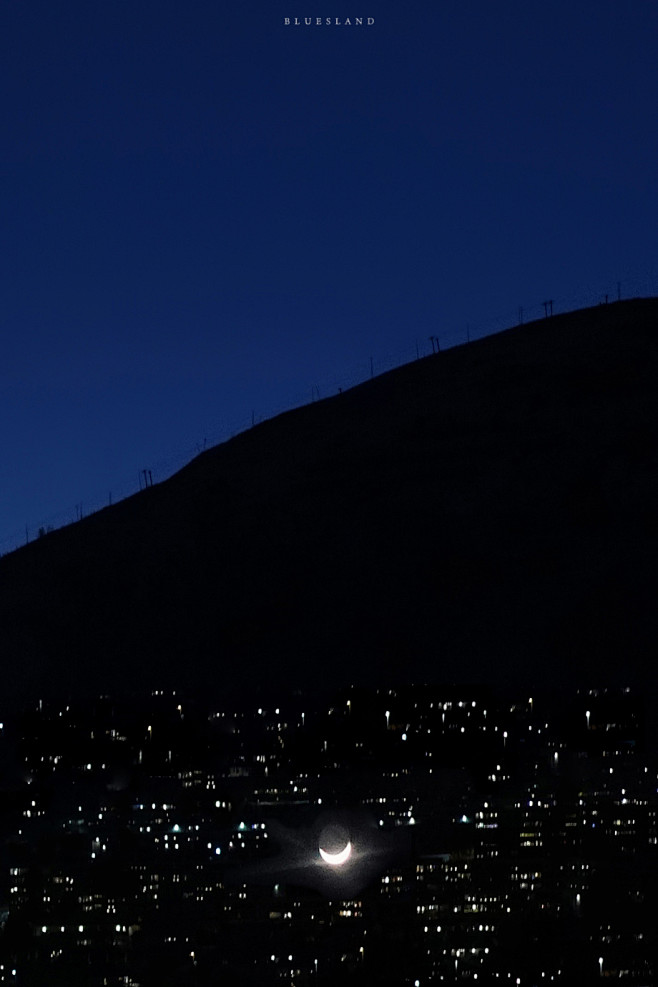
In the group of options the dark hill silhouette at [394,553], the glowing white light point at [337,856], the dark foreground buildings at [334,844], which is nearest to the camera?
the dark foreground buildings at [334,844]

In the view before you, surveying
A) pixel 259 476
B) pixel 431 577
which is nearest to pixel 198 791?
pixel 431 577

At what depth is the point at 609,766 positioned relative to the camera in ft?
65.2

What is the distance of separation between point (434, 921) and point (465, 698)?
13.8 meters

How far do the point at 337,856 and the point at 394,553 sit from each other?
3043 cm

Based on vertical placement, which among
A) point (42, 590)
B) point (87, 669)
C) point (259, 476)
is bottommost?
point (87, 669)

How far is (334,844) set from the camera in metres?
14.0

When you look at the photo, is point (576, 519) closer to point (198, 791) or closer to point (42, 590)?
point (42, 590)

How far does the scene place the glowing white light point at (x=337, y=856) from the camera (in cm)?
1317

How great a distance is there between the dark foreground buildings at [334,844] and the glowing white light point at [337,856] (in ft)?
0.26

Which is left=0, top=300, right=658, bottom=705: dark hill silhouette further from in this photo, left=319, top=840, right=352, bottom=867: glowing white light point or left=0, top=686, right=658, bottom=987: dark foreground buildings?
left=319, top=840, right=352, bottom=867: glowing white light point

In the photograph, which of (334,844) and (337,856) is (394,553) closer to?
(334,844)

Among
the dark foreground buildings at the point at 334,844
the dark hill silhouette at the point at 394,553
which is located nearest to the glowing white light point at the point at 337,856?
the dark foreground buildings at the point at 334,844

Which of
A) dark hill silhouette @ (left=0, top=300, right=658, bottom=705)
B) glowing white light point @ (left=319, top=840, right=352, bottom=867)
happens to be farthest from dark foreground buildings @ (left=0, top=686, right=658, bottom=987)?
dark hill silhouette @ (left=0, top=300, right=658, bottom=705)

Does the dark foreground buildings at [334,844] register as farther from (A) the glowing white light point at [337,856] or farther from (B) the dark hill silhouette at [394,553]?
(B) the dark hill silhouette at [394,553]
